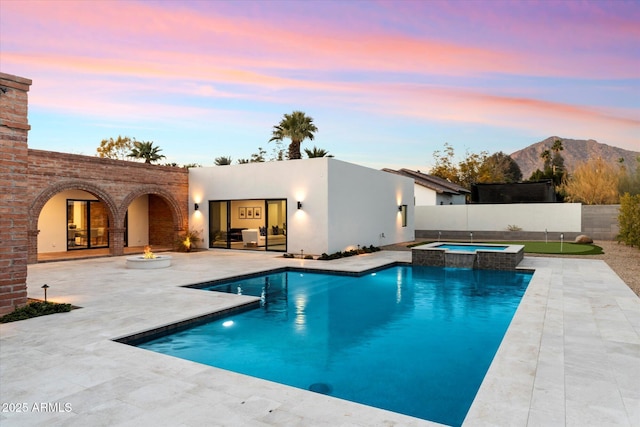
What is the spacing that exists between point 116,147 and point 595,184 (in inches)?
1611

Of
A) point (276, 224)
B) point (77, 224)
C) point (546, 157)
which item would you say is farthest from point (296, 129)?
point (546, 157)

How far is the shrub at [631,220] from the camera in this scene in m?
14.8

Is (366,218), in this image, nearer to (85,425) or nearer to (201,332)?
(201,332)

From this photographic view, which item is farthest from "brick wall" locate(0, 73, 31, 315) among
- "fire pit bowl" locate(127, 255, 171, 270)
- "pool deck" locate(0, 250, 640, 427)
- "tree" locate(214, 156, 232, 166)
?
"tree" locate(214, 156, 232, 166)

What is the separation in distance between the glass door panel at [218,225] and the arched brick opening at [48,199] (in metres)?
3.68

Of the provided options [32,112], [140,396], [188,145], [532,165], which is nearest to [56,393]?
[140,396]

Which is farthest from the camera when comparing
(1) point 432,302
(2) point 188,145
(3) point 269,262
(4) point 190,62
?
(2) point 188,145

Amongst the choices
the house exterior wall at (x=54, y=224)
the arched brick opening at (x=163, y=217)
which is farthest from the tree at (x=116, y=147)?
the house exterior wall at (x=54, y=224)

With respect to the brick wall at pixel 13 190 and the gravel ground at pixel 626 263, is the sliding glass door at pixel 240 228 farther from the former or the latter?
the gravel ground at pixel 626 263

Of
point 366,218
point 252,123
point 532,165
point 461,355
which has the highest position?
point 532,165

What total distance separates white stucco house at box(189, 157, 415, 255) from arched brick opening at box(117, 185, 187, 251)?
23.4 inches

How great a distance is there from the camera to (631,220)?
15492 mm

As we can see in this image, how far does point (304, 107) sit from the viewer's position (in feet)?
73.2

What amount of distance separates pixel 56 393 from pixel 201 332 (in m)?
2.54
